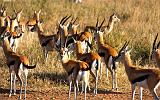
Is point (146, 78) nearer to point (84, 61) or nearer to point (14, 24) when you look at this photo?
point (84, 61)

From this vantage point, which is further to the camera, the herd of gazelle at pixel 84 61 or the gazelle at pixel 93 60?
the gazelle at pixel 93 60

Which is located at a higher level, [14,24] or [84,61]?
[14,24]

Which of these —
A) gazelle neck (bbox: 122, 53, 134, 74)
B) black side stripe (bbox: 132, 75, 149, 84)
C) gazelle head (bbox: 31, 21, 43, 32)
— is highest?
gazelle head (bbox: 31, 21, 43, 32)

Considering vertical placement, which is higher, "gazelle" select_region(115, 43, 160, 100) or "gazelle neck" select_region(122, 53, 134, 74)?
"gazelle neck" select_region(122, 53, 134, 74)

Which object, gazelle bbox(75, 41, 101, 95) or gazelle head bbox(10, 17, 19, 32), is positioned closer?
gazelle bbox(75, 41, 101, 95)

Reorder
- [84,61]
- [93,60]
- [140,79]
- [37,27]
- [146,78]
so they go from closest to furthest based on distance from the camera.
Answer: [146,78] → [140,79] → [93,60] → [84,61] → [37,27]

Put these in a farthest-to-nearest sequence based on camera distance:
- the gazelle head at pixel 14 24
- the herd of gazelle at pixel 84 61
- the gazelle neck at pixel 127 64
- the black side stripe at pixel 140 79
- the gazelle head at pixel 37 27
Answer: the gazelle head at pixel 14 24 < the gazelle head at pixel 37 27 < the gazelle neck at pixel 127 64 < the herd of gazelle at pixel 84 61 < the black side stripe at pixel 140 79

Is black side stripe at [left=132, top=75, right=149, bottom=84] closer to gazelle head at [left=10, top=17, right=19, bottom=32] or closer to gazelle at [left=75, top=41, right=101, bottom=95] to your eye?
gazelle at [left=75, top=41, right=101, bottom=95]

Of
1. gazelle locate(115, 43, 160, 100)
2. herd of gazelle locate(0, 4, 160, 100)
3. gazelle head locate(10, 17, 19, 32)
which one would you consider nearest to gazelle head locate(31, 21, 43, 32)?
herd of gazelle locate(0, 4, 160, 100)

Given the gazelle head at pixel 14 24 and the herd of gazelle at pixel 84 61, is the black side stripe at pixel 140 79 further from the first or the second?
the gazelle head at pixel 14 24

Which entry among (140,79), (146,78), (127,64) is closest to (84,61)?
(127,64)

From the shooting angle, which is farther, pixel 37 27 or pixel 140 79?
pixel 37 27

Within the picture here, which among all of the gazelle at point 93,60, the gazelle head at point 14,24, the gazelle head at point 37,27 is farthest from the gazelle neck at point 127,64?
the gazelle head at point 14,24

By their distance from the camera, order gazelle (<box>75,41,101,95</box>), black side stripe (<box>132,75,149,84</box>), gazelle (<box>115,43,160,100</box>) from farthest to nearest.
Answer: gazelle (<box>75,41,101,95</box>) < black side stripe (<box>132,75,149,84</box>) < gazelle (<box>115,43,160,100</box>)
